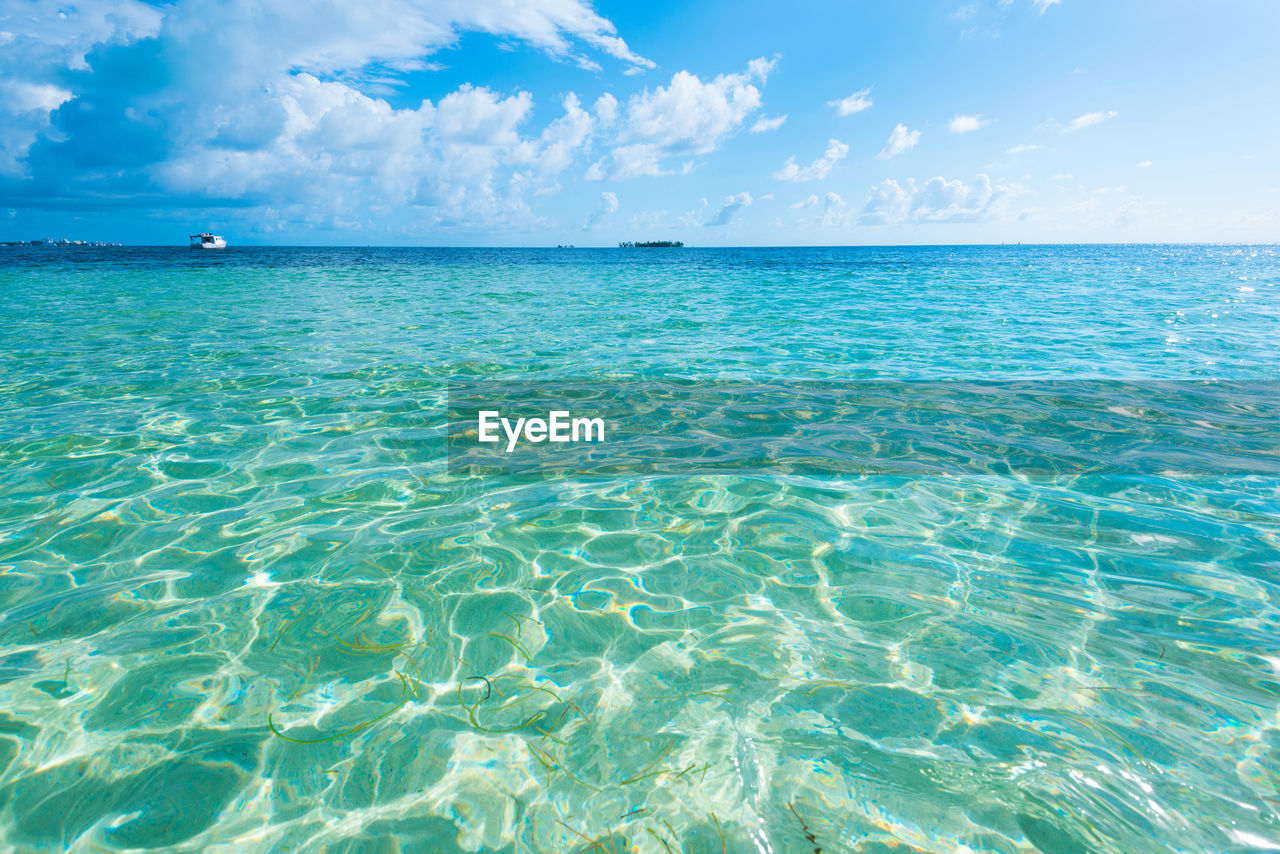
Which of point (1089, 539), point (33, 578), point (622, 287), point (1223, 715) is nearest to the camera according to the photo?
point (1223, 715)

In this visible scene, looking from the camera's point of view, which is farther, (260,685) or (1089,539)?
(1089,539)

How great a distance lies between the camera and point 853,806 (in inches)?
111

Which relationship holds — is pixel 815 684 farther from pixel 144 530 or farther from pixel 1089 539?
pixel 144 530

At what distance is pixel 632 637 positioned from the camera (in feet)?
13.3

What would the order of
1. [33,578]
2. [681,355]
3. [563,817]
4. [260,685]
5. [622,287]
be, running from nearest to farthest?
[563,817]
[260,685]
[33,578]
[681,355]
[622,287]

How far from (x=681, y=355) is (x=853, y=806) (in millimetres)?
11420

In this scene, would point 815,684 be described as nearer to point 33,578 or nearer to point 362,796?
point 362,796

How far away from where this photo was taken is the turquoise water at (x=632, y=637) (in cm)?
283

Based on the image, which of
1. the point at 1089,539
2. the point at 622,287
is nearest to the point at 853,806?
the point at 1089,539

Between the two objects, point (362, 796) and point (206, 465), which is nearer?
point (362, 796)

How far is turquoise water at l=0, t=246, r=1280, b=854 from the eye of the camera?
2828 millimetres

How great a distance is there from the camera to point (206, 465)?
689cm

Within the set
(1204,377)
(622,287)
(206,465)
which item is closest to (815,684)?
(206,465)

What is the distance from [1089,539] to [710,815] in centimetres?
470
